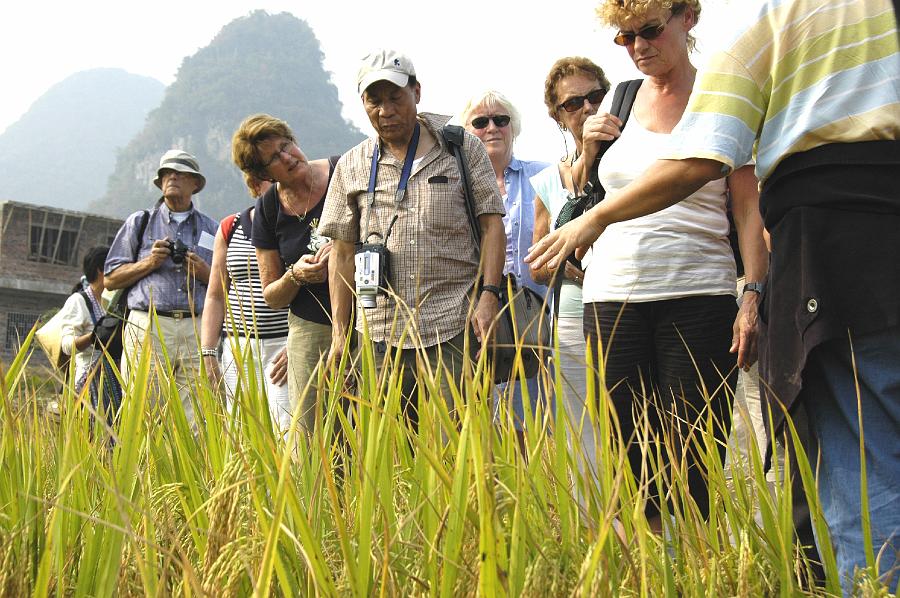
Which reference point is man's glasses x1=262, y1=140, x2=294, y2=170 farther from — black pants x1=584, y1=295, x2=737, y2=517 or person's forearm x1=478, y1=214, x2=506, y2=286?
black pants x1=584, y1=295, x2=737, y2=517

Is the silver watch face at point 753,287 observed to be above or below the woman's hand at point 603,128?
below

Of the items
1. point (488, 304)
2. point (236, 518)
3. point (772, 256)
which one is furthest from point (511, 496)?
point (488, 304)

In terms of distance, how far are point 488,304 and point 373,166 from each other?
1.96 feet

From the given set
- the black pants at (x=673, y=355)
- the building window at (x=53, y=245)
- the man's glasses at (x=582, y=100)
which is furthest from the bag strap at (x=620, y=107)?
the building window at (x=53, y=245)

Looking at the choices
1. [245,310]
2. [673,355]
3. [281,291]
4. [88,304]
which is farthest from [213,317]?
[673,355]

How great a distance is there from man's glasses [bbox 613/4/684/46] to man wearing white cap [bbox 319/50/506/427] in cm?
70

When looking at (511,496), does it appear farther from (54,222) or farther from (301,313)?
(54,222)

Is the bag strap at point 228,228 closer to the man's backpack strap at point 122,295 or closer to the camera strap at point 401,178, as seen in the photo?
the man's backpack strap at point 122,295

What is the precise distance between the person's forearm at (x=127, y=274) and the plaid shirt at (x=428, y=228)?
6.12 ft

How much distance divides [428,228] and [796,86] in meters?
1.51

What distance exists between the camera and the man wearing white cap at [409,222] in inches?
114

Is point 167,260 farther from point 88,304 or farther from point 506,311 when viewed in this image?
point 506,311

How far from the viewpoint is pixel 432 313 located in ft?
9.52

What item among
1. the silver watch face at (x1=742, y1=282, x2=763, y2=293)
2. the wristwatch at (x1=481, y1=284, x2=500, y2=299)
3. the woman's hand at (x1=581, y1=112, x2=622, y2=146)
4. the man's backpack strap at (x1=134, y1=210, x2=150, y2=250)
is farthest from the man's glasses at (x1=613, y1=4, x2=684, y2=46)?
the man's backpack strap at (x1=134, y1=210, x2=150, y2=250)
